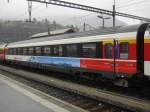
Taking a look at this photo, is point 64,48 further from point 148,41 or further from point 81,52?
point 148,41

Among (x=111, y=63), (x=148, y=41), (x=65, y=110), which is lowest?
(x=65, y=110)

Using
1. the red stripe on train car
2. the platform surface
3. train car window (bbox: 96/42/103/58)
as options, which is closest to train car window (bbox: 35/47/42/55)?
the red stripe on train car

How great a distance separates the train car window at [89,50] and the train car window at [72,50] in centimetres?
94

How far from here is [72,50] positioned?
58.3ft

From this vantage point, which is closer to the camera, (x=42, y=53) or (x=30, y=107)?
(x=30, y=107)

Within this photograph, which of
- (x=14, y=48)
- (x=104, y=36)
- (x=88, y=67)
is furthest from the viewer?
(x=14, y=48)

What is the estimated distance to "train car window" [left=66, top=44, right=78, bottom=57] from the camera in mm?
17345

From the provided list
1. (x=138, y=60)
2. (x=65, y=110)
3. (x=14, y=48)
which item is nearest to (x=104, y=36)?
(x=138, y=60)

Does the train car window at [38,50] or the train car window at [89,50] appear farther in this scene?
the train car window at [38,50]

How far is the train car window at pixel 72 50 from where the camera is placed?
1735cm

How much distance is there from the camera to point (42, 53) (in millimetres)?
23172

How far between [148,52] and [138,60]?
0.76 m

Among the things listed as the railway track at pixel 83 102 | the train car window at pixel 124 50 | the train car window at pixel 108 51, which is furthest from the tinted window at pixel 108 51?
the railway track at pixel 83 102

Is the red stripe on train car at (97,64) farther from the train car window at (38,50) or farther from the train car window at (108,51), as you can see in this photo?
the train car window at (38,50)
